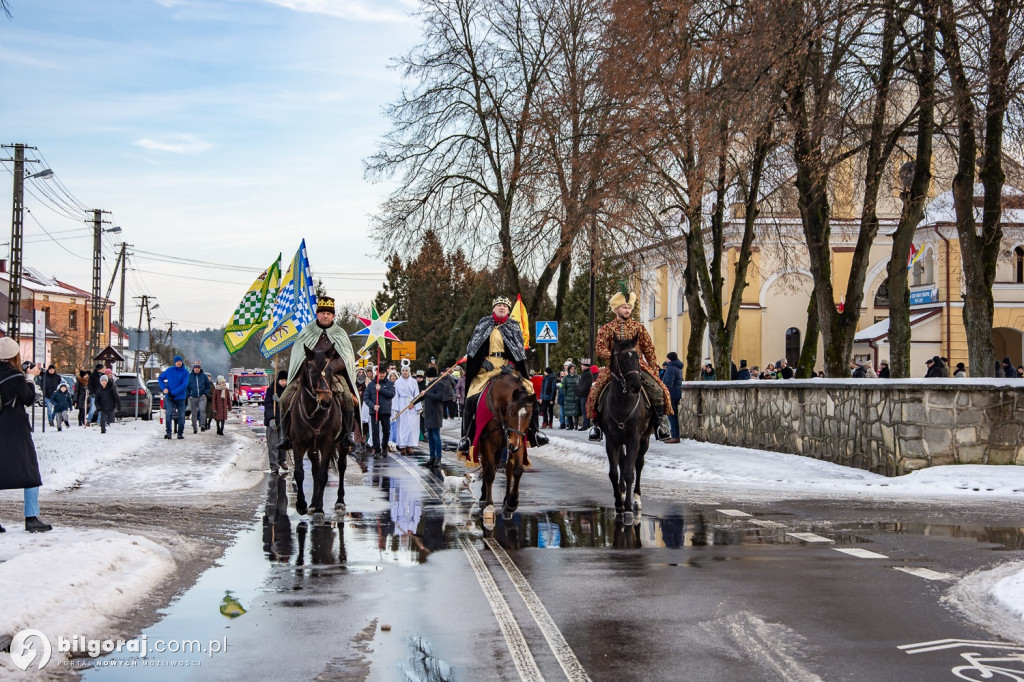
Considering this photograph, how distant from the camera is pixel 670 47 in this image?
2316 centimetres

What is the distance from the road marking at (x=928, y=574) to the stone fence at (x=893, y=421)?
877cm

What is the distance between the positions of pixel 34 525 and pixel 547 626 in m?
6.11

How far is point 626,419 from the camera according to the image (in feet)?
43.0

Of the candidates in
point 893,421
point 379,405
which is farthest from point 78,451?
point 893,421

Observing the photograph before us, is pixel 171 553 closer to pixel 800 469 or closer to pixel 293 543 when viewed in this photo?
pixel 293 543

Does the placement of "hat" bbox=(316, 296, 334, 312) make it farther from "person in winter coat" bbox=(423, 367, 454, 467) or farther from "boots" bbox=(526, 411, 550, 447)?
"person in winter coat" bbox=(423, 367, 454, 467)

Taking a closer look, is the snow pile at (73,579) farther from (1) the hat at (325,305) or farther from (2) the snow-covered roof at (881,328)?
(2) the snow-covered roof at (881,328)

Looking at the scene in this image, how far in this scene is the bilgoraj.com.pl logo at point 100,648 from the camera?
20.1ft

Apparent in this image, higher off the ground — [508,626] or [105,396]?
[105,396]

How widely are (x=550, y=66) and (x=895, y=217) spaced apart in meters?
24.0

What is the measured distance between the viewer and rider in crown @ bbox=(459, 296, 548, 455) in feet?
43.7

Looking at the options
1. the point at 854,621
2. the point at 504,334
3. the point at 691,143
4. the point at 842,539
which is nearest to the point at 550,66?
the point at 691,143

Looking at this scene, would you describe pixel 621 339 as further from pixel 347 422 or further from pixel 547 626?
pixel 547 626

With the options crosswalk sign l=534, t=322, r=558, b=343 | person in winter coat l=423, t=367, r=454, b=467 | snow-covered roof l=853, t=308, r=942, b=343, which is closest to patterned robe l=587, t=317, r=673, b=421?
person in winter coat l=423, t=367, r=454, b=467
